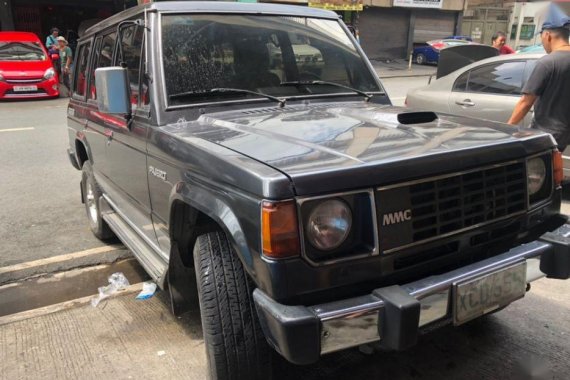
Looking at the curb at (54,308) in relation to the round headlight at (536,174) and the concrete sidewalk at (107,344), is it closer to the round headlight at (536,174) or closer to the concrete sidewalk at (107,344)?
the concrete sidewalk at (107,344)

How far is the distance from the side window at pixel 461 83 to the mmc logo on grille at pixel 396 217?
4743 mm

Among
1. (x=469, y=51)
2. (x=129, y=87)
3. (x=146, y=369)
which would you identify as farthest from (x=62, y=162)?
(x=469, y=51)

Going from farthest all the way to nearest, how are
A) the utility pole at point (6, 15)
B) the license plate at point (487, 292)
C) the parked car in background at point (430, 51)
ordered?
the parked car in background at point (430, 51) < the utility pole at point (6, 15) < the license plate at point (487, 292)

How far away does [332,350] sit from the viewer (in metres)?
1.91

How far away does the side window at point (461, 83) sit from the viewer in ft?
20.6

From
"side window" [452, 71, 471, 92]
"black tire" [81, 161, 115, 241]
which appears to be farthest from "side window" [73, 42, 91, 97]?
"side window" [452, 71, 471, 92]

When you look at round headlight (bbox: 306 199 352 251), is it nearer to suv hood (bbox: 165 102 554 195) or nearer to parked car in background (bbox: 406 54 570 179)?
suv hood (bbox: 165 102 554 195)

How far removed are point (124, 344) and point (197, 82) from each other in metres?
1.66

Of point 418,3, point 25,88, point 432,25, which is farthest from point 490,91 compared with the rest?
point 432,25

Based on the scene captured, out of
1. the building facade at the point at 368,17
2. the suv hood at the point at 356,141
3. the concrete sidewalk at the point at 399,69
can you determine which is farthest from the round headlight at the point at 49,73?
the suv hood at the point at 356,141

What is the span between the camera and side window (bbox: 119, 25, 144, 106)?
325 centimetres

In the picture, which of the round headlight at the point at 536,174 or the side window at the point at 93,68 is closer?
the round headlight at the point at 536,174

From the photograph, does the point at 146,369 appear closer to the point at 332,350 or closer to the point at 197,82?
the point at 332,350

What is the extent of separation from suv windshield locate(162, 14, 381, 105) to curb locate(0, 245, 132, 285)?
2.08 meters
